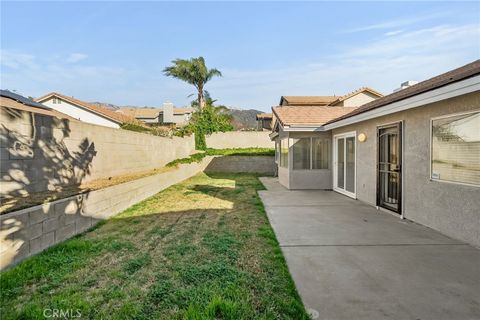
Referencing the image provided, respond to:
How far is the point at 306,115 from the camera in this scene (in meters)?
13.4

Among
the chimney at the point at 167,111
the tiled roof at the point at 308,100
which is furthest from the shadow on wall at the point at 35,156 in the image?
the chimney at the point at 167,111

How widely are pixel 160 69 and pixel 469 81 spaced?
34.4 meters

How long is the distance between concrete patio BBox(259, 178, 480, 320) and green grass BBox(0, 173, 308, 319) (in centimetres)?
35

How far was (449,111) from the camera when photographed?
5.50 m

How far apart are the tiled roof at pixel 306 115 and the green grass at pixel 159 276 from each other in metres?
7.24

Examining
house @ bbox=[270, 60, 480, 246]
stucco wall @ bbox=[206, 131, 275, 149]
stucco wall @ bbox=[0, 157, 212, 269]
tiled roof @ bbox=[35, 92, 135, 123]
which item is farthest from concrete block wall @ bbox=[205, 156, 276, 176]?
stucco wall @ bbox=[0, 157, 212, 269]

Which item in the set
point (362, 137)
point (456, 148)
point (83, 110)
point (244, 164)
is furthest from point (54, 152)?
point (83, 110)

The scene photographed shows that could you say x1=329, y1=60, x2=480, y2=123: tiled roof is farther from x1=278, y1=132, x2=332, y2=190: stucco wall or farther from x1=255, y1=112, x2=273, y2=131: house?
x1=255, y1=112, x2=273, y2=131: house

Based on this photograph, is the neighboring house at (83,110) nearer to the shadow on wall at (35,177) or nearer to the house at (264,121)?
the house at (264,121)

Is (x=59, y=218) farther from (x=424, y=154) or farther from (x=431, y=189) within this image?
(x=424, y=154)

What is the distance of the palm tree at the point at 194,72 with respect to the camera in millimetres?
32781

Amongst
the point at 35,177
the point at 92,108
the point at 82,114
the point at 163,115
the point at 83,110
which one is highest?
the point at 163,115

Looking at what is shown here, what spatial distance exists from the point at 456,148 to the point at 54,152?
29.1 feet

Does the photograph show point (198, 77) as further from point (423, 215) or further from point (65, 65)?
point (423, 215)
